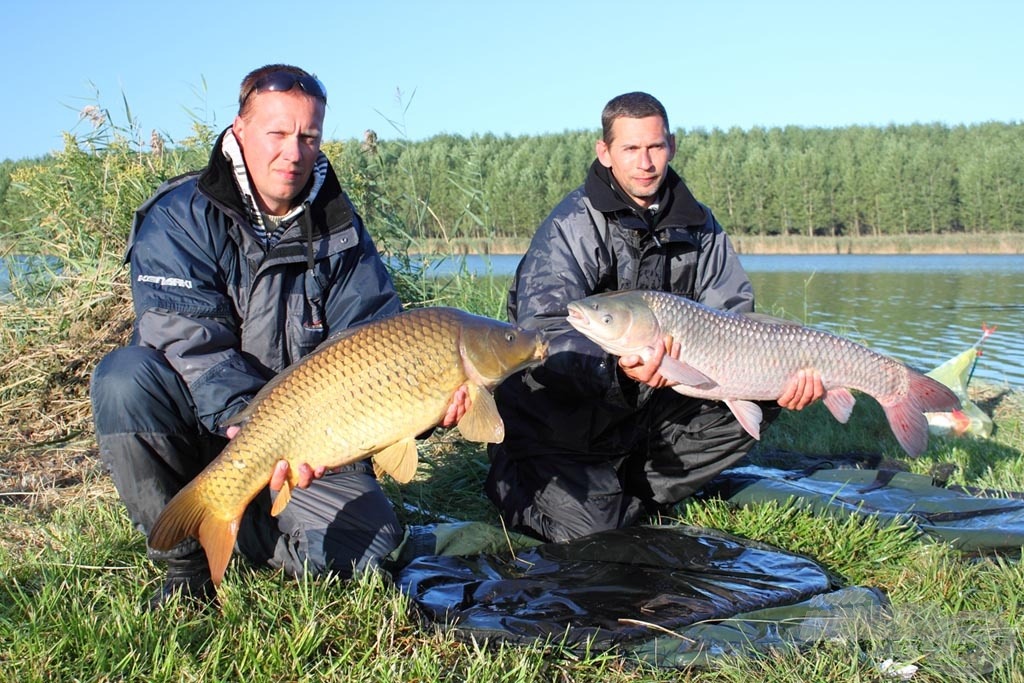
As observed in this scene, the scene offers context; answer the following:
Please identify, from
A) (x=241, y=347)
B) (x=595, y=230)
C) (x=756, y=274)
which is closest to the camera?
(x=241, y=347)

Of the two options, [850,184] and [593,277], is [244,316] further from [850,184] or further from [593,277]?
A: [850,184]

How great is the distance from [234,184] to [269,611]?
1.23 m

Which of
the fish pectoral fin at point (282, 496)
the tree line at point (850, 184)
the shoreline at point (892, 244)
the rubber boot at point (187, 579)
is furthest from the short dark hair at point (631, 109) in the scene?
the shoreline at point (892, 244)

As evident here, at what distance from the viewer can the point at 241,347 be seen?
2707 millimetres

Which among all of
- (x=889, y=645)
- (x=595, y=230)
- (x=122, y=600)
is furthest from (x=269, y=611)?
(x=595, y=230)

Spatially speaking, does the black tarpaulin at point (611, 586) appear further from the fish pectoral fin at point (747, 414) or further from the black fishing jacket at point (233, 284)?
the black fishing jacket at point (233, 284)

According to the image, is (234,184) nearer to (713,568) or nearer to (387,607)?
(387,607)

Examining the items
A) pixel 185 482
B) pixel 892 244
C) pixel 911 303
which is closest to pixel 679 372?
pixel 185 482

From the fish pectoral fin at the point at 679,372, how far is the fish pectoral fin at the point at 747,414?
0.92 ft

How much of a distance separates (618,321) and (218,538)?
1231 mm

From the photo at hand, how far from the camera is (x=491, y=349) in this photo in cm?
234

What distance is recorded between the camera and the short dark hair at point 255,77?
270 centimetres

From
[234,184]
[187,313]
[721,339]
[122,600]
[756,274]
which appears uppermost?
[234,184]

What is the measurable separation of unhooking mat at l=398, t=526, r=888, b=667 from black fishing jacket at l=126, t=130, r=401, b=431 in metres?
0.75
